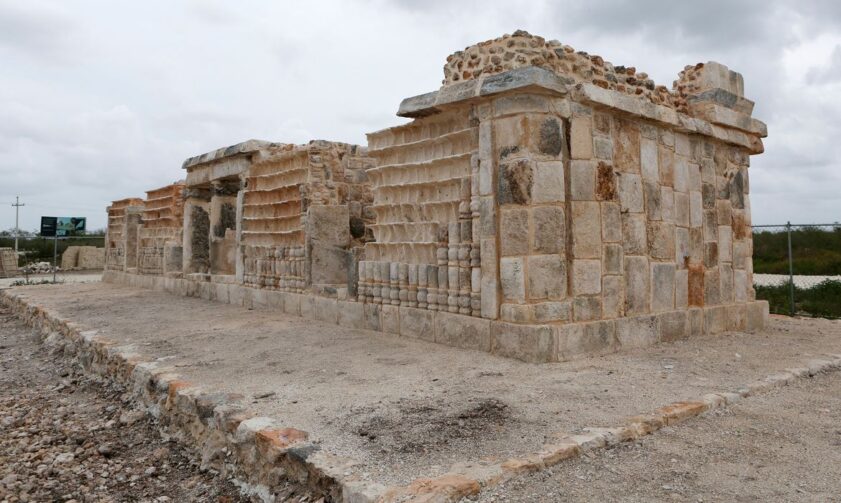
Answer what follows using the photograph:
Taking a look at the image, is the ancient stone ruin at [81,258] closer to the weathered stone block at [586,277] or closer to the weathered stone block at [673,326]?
the weathered stone block at [586,277]

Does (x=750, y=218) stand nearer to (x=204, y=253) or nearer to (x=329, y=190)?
(x=329, y=190)

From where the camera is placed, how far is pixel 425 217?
5941 millimetres

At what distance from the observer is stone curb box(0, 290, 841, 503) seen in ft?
7.93

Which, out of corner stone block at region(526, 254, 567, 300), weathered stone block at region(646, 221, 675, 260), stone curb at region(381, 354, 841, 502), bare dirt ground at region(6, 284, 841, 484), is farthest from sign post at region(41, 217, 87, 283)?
stone curb at region(381, 354, 841, 502)

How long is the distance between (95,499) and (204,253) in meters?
8.90

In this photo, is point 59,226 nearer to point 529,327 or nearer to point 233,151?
point 233,151

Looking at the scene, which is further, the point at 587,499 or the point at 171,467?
the point at 171,467

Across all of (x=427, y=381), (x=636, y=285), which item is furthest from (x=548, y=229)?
(x=427, y=381)

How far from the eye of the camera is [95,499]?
3459mm

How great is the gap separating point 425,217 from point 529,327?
5.87ft

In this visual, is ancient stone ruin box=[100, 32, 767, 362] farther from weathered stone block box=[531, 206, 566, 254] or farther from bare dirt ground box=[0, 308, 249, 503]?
bare dirt ground box=[0, 308, 249, 503]

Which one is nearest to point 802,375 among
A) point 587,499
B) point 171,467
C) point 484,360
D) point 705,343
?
point 705,343

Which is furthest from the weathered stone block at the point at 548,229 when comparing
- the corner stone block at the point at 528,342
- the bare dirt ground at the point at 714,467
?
the bare dirt ground at the point at 714,467

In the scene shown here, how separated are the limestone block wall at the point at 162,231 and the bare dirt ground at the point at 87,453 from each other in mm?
6750
